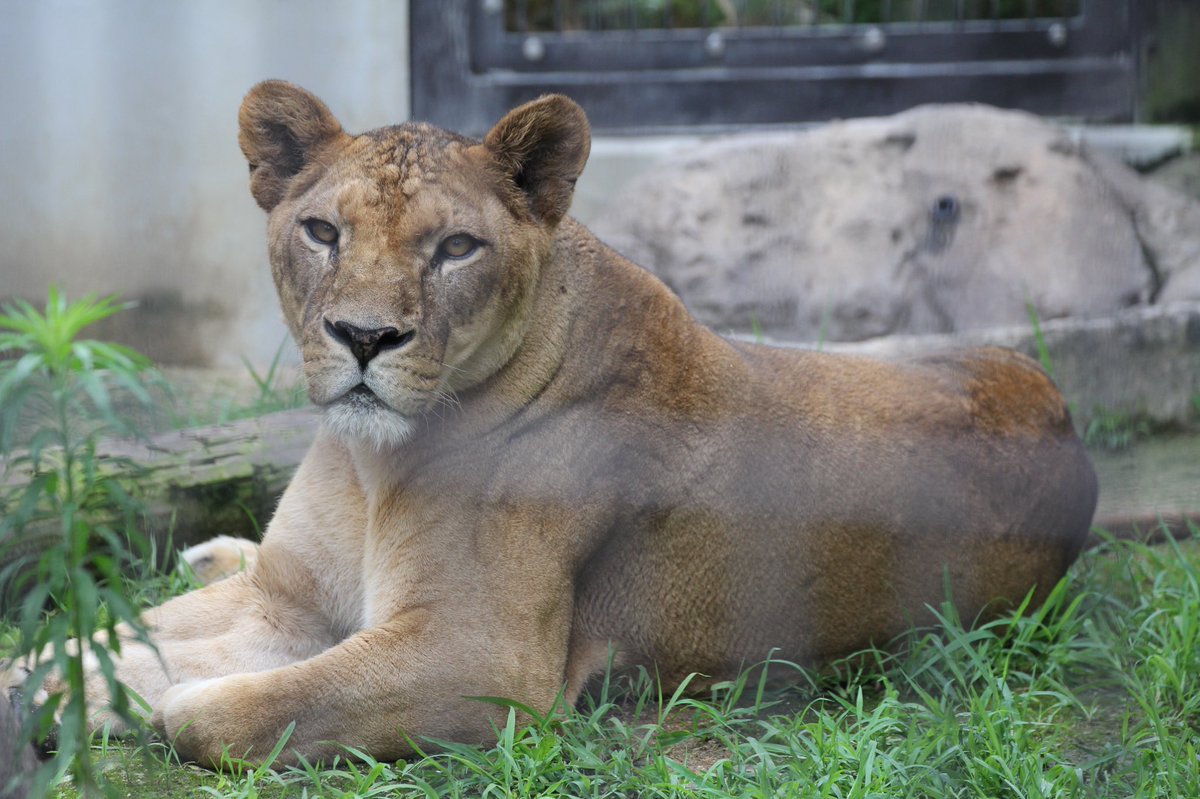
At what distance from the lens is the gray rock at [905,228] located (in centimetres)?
498

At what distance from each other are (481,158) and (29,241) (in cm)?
78

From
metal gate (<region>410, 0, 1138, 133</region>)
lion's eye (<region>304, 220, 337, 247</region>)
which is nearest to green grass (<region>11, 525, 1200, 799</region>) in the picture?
lion's eye (<region>304, 220, 337, 247</region>)

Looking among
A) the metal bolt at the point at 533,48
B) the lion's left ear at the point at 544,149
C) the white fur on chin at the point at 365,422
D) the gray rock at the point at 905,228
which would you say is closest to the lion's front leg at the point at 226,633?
the white fur on chin at the point at 365,422

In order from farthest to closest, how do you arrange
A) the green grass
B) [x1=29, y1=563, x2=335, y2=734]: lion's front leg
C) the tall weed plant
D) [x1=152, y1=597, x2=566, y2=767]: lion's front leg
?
1. [x1=29, y1=563, x2=335, y2=734]: lion's front leg
2. [x1=152, y1=597, x2=566, y2=767]: lion's front leg
3. the green grass
4. the tall weed plant

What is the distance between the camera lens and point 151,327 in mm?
2262

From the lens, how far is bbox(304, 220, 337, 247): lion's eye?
7.58ft

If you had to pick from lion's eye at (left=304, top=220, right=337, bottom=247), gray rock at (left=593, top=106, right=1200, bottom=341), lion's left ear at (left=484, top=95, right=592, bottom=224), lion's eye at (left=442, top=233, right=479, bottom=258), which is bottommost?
gray rock at (left=593, top=106, right=1200, bottom=341)

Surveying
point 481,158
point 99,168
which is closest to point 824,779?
point 481,158

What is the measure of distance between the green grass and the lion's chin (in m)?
0.53

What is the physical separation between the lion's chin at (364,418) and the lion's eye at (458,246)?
0.94 ft

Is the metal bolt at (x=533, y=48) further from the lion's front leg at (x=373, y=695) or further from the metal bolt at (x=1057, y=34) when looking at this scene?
the lion's front leg at (x=373, y=695)

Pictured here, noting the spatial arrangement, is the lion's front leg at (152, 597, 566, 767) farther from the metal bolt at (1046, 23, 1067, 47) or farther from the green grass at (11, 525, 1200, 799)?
the metal bolt at (1046, 23, 1067, 47)

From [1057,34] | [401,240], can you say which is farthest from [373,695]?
[1057,34]

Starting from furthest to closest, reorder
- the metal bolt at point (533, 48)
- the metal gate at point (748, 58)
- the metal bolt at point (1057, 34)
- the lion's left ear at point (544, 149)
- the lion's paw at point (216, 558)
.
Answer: the metal bolt at point (533, 48), the metal gate at point (748, 58), the metal bolt at point (1057, 34), the lion's paw at point (216, 558), the lion's left ear at point (544, 149)
